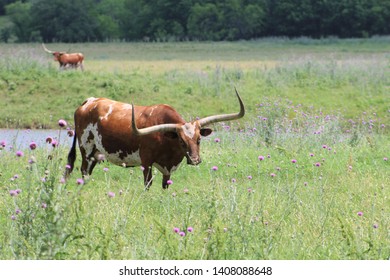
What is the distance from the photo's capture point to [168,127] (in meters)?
10.8

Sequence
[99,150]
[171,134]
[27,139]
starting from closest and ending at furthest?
1. [171,134]
2. [99,150]
3. [27,139]

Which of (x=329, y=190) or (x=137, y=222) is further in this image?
(x=329, y=190)

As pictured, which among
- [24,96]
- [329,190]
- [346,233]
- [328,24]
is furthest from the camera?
[328,24]

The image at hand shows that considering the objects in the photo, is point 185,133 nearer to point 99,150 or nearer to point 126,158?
point 126,158

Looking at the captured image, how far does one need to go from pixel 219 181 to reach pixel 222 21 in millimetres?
79485

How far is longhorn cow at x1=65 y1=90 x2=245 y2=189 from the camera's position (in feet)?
35.2

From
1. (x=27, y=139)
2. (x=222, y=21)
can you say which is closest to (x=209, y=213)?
(x=27, y=139)

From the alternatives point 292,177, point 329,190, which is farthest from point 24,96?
point 329,190

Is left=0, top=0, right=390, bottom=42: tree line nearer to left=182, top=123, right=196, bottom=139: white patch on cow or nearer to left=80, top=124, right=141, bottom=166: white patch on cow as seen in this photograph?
left=80, top=124, right=141, bottom=166: white patch on cow

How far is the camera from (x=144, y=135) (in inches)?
436

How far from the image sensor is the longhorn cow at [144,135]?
35.2 feet
